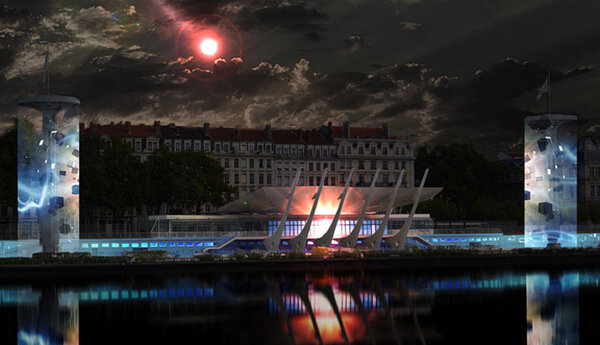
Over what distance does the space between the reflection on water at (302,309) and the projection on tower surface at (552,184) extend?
71.9ft

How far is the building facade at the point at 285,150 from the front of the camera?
127 metres

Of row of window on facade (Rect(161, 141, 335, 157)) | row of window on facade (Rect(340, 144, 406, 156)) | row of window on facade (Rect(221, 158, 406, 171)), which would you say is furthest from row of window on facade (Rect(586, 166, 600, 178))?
row of window on facade (Rect(161, 141, 335, 157))

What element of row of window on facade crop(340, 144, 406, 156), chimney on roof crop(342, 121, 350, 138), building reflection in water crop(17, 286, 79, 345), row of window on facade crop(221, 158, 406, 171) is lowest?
building reflection in water crop(17, 286, 79, 345)

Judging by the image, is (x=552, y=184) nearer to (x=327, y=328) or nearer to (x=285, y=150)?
(x=327, y=328)

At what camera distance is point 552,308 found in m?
43.5

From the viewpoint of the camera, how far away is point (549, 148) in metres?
80.3

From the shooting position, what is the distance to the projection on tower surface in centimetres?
7988

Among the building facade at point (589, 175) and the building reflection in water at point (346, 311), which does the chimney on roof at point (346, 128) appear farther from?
the building reflection in water at point (346, 311)

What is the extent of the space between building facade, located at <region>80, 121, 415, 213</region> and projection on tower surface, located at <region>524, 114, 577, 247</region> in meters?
53.7

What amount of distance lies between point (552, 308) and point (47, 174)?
40.1m

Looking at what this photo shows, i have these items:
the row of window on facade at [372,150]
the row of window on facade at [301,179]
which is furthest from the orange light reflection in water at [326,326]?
the row of window on facade at [372,150]

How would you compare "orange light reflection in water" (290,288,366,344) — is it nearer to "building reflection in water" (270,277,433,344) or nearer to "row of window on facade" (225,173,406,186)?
"building reflection in water" (270,277,433,344)

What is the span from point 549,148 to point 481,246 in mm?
11168

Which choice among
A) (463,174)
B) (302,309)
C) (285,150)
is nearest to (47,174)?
(302,309)
